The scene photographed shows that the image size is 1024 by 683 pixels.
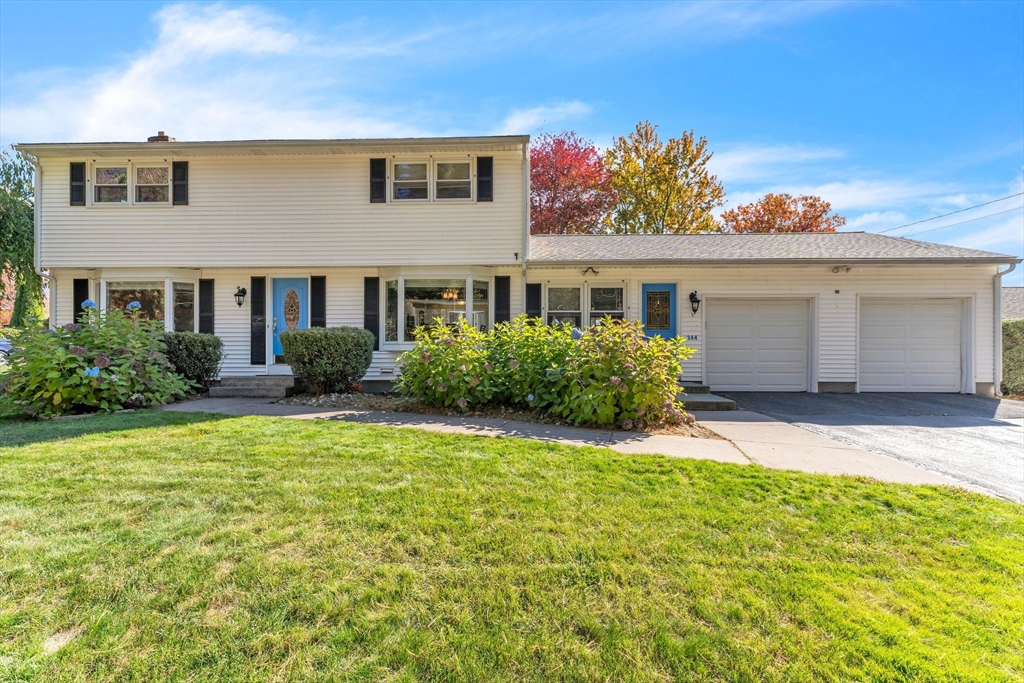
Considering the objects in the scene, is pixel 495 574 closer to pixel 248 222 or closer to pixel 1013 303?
pixel 248 222

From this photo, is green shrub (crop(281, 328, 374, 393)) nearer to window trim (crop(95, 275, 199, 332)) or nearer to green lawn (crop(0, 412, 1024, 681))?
window trim (crop(95, 275, 199, 332))

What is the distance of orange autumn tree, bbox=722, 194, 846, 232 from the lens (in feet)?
65.4

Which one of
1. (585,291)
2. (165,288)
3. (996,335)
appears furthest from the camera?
(585,291)

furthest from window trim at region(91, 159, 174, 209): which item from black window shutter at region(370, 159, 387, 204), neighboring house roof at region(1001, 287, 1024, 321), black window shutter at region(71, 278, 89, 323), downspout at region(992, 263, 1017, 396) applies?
neighboring house roof at region(1001, 287, 1024, 321)

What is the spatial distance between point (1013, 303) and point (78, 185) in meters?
25.4

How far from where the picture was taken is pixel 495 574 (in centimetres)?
226

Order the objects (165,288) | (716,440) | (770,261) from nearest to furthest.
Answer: (716,440), (770,261), (165,288)

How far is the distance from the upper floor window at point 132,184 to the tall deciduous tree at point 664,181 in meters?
15.7

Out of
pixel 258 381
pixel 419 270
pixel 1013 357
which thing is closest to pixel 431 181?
pixel 419 270

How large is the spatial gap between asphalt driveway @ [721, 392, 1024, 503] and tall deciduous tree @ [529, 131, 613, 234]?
12.5 meters

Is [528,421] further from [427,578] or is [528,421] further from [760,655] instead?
[760,655]

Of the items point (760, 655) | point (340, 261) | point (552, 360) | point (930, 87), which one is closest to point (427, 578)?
point (760, 655)

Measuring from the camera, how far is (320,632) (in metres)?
1.87

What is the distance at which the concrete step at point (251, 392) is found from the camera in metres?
8.46
